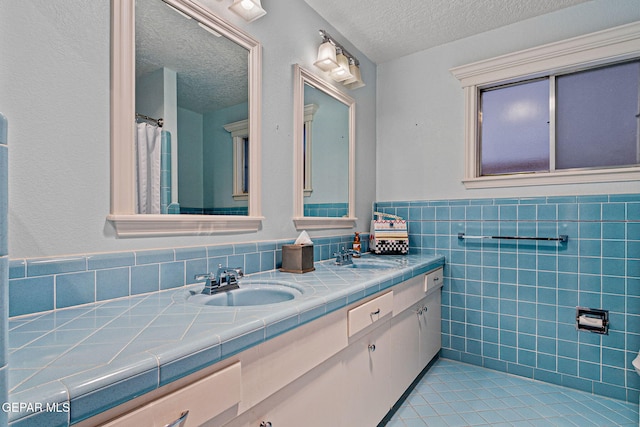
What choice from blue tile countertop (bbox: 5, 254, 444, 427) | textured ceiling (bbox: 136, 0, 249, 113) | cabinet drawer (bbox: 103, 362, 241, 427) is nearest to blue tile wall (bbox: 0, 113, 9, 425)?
blue tile countertop (bbox: 5, 254, 444, 427)

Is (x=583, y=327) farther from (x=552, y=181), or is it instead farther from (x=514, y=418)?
(x=552, y=181)

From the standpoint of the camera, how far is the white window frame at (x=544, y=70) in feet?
6.47

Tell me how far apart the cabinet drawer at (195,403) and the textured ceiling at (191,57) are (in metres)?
1.09

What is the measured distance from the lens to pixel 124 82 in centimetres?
112

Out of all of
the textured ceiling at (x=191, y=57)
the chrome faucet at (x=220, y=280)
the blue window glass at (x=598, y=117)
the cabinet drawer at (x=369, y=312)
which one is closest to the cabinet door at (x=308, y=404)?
the cabinet drawer at (x=369, y=312)

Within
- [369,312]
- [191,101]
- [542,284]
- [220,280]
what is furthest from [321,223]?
[542,284]

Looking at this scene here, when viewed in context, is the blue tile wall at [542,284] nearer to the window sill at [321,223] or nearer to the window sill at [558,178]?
the window sill at [558,178]

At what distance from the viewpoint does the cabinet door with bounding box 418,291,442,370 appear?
2160 mm

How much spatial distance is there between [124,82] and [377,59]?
2250 mm

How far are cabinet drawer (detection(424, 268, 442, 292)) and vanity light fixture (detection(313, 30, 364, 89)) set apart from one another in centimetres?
149

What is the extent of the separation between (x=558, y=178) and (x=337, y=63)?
1663 mm

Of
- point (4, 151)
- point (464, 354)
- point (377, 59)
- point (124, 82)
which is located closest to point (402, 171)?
point (377, 59)

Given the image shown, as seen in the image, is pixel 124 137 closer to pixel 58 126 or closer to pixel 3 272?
pixel 58 126

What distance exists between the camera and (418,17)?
7.29 ft
